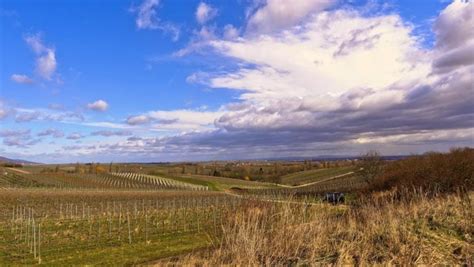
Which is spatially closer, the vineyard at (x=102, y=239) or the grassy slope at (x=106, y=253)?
the grassy slope at (x=106, y=253)

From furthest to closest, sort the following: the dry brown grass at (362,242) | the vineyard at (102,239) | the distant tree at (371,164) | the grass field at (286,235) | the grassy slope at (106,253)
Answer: the distant tree at (371,164), the vineyard at (102,239), the grassy slope at (106,253), the grass field at (286,235), the dry brown grass at (362,242)

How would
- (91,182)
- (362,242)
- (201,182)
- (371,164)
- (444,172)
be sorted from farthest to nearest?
1. (201,182)
2. (91,182)
3. (371,164)
4. (444,172)
5. (362,242)

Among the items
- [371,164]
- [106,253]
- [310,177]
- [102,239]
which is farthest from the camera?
[310,177]

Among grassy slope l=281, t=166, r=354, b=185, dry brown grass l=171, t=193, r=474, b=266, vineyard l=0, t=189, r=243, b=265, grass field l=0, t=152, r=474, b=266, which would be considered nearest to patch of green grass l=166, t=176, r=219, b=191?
grassy slope l=281, t=166, r=354, b=185

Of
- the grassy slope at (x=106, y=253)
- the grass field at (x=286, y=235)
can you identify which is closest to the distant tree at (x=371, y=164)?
the grass field at (x=286, y=235)

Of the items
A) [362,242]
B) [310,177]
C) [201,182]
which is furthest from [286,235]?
[310,177]

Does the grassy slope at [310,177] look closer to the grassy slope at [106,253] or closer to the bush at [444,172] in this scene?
the bush at [444,172]

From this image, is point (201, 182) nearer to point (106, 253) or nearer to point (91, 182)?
point (91, 182)

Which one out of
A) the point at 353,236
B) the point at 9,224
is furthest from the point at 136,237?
the point at 353,236

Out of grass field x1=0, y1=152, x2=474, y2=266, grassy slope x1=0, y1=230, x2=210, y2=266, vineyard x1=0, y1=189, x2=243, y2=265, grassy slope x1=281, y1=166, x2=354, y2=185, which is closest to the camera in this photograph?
grass field x1=0, y1=152, x2=474, y2=266

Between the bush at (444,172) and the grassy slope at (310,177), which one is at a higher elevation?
the bush at (444,172)

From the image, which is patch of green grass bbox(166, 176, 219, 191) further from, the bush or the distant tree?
the bush

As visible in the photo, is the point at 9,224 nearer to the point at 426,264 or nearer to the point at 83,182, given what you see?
the point at 426,264

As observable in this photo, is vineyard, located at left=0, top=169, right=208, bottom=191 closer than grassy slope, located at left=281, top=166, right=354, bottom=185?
Yes
